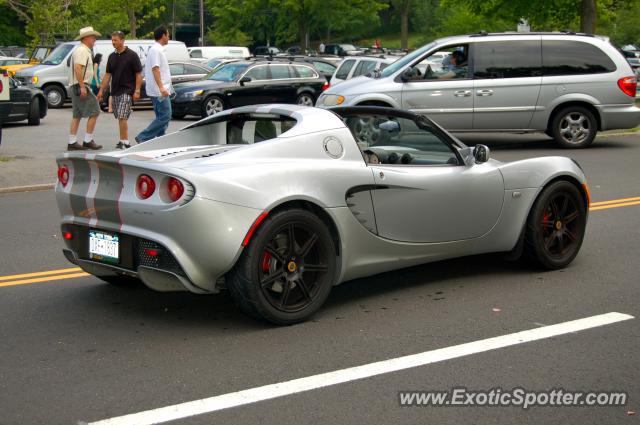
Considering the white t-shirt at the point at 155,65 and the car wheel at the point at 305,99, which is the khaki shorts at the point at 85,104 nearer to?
the white t-shirt at the point at 155,65

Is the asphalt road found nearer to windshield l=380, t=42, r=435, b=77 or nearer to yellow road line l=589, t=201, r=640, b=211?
yellow road line l=589, t=201, r=640, b=211

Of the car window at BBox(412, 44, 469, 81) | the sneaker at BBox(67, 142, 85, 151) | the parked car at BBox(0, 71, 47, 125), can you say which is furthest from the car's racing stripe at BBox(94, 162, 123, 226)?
the parked car at BBox(0, 71, 47, 125)

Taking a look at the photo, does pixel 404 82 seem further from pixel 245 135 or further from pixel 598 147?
pixel 245 135

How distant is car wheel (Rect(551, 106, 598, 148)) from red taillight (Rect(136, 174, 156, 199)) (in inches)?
475

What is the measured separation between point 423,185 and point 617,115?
11157 mm

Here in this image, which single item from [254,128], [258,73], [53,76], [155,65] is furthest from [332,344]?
[53,76]

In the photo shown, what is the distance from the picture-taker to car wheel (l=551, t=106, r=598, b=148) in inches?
648

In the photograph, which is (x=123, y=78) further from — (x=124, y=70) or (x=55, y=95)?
(x=55, y=95)

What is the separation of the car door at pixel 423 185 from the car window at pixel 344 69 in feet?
56.4

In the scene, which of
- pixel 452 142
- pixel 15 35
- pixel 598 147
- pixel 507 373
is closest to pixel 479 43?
pixel 598 147

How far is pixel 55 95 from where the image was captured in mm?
27578

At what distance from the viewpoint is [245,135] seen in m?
6.74

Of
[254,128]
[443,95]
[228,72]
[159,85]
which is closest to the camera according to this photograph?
[254,128]

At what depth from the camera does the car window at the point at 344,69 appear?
2388cm
